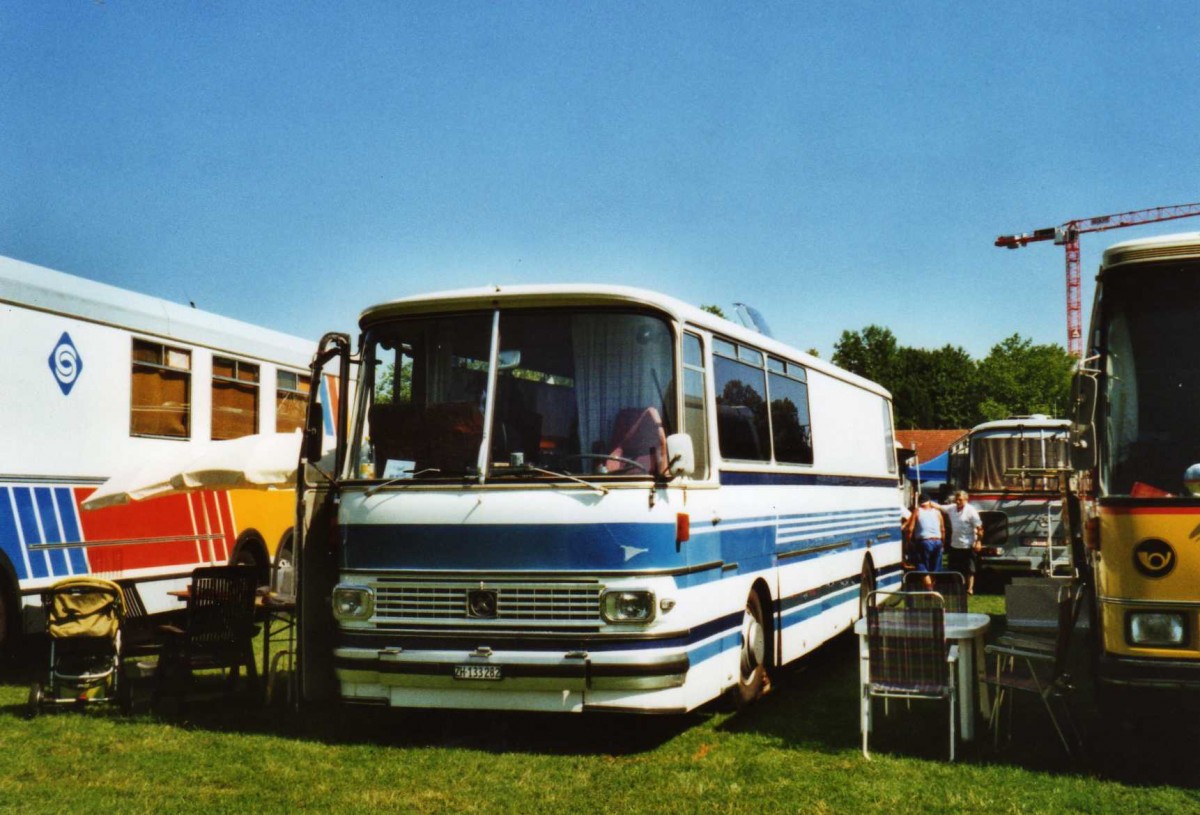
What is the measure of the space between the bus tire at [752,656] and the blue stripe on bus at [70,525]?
21.2 ft

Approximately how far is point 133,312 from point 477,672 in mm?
6967

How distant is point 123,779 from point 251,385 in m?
8.18

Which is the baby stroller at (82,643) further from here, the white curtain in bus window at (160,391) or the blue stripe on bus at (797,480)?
the blue stripe on bus at (797,480)

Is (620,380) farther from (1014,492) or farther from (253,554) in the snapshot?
(1014,492)

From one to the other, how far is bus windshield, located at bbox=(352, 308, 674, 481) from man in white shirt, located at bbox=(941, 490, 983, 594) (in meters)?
12.4

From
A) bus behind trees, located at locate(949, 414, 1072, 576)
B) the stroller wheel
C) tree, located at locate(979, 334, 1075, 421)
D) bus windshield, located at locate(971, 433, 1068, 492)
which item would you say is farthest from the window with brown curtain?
tree, located at locate(979, 334, 1075, 421)

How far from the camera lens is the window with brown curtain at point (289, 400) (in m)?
15.8

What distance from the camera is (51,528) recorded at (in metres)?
11.3

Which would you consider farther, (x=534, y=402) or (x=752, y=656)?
(x=752, y=656)

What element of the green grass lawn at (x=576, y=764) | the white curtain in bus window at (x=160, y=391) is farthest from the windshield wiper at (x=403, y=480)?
the white curtain in bus window at (x=160, y=391)

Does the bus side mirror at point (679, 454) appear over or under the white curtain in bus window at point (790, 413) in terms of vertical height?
under

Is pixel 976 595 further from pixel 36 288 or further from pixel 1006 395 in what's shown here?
pixel 1006 395

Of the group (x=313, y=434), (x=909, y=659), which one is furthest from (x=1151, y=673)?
(x=313, y=434)

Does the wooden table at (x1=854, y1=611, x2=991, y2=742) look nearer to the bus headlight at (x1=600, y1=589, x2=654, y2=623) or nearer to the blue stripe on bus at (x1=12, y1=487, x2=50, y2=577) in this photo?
the bus headlight at (x1=600, y1=589, x2=654, y2=623)
